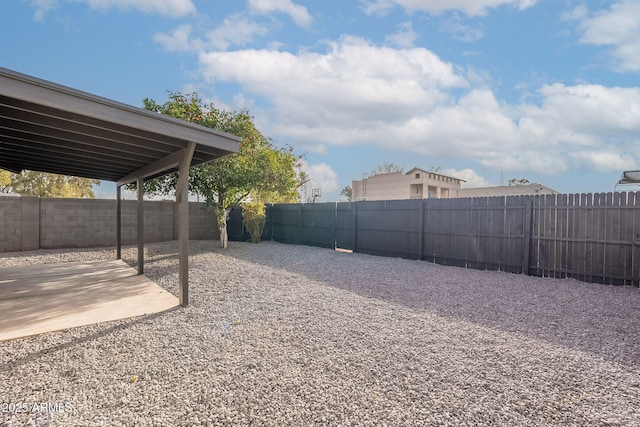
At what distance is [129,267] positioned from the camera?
7.25 metres

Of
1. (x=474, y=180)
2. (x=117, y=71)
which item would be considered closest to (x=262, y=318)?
(x=117, y=71)

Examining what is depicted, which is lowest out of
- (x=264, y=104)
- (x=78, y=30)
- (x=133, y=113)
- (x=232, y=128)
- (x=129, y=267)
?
(x=129, y=267)

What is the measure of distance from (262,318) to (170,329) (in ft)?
3.25

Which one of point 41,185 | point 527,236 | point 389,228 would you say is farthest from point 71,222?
point 41,185

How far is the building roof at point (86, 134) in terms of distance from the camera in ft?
9.53

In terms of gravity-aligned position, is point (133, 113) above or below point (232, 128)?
below

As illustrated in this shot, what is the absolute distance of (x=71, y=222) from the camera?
33.7ft

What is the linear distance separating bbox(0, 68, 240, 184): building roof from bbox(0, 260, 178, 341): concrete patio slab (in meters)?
2.01

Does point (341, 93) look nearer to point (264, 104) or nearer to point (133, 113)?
point (264, 104)

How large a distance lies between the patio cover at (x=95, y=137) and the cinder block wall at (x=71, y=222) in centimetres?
364

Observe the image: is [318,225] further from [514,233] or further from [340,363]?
[340,363]

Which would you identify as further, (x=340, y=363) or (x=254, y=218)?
(x=254, y=218)

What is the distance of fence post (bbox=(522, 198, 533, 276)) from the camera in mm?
6938

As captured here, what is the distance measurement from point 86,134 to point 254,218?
28.6 feet
